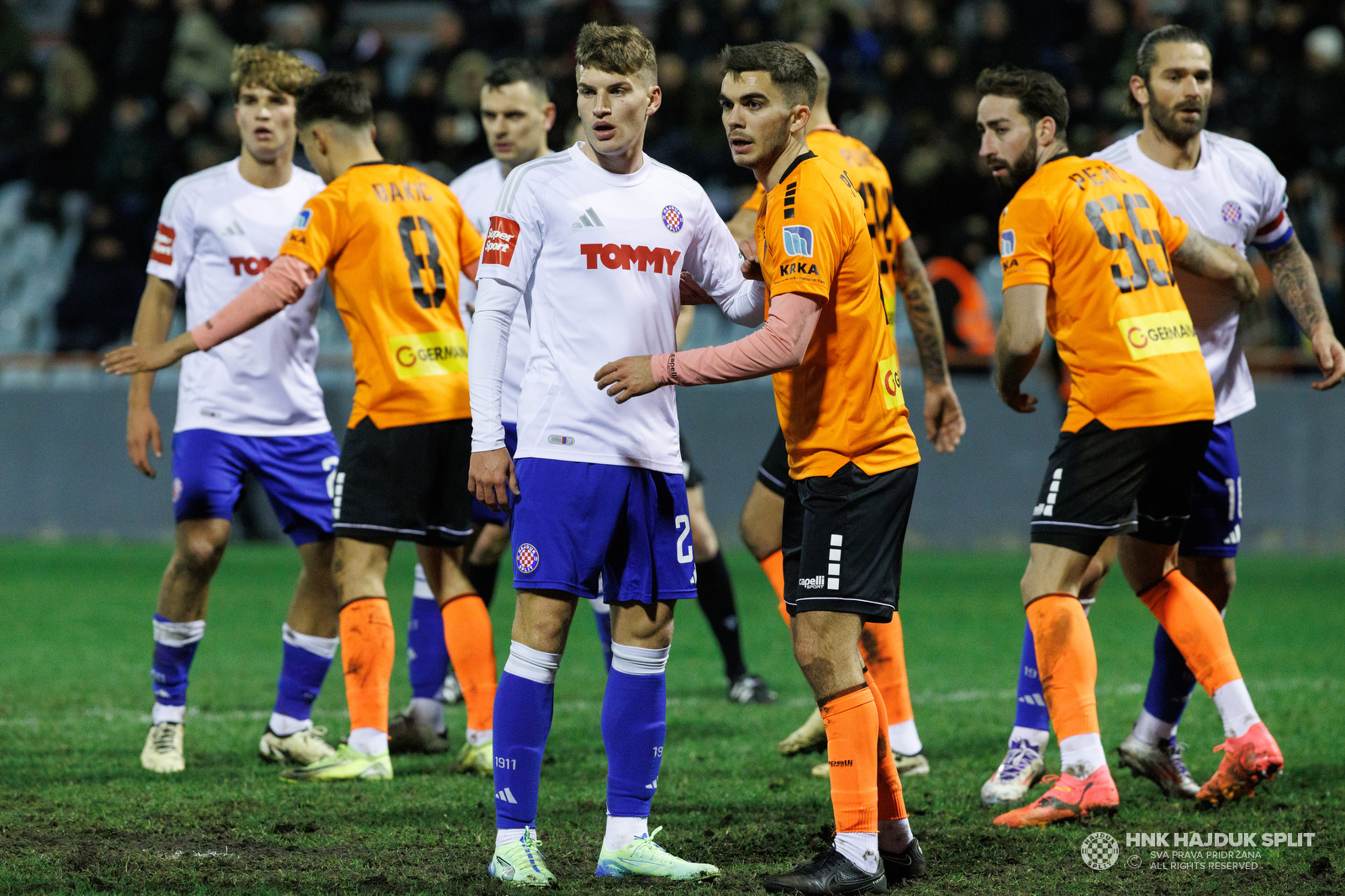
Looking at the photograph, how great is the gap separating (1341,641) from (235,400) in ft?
20.9

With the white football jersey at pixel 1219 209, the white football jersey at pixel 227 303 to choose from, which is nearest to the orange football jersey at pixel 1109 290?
the white football jersey at pixel 1219 209

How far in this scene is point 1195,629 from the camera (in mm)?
5145

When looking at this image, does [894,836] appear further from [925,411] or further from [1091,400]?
[925,411]

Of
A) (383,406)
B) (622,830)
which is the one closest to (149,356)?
(383,406)

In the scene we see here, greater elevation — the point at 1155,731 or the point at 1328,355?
the point at 1328,355

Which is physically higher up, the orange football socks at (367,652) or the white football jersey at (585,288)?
the white football jersey at (585,288)

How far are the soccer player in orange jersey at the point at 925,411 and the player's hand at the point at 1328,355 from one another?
1.37m

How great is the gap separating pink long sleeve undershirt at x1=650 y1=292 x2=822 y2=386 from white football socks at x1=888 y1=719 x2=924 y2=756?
2.08 metres

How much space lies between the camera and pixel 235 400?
6043 millimetres

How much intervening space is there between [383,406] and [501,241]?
149cm

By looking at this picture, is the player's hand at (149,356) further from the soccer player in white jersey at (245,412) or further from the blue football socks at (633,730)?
the blue football socks at (633,730)

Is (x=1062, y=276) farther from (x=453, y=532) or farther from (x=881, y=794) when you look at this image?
(x=453, y=532)

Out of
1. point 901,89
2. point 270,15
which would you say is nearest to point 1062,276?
point 901,89

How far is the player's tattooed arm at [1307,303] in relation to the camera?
18.2ft
